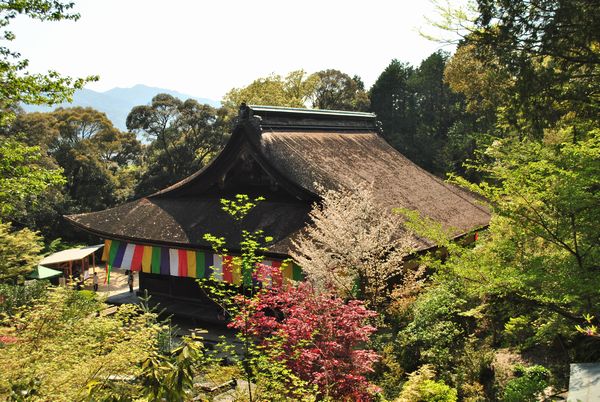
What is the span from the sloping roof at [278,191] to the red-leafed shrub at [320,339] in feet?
13.8

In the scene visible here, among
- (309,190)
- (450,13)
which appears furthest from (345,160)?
(450,13)

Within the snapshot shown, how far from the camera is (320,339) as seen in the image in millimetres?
8812

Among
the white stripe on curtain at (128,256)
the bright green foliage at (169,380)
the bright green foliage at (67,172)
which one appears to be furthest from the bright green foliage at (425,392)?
the bright green foliage at (67,172)

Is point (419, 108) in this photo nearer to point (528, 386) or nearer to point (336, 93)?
point (336, 93)

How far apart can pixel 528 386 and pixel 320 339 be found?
3.70 m

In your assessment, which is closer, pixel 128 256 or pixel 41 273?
pixel 128 256

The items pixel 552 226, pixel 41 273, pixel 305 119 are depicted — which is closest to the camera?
pixel 552 226

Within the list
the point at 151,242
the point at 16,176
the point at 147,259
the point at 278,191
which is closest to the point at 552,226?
the point at 278,191

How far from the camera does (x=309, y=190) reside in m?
14.9

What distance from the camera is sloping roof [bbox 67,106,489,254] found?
50.4ft

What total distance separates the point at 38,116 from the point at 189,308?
28421mm

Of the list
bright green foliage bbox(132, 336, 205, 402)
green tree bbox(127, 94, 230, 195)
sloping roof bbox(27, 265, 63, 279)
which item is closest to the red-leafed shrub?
bright green foliage bbox(132, 336, 205, 402)

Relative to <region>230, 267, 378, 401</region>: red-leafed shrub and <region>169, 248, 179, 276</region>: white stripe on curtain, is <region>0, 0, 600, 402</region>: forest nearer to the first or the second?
<region>230, 267, 378, 401</region>: red-leafed shrub

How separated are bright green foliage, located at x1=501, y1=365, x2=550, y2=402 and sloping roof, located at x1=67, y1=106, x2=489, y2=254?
550cm
